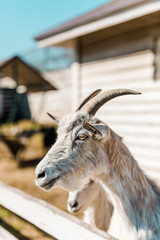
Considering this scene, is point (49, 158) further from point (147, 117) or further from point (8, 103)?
point (8, 103)

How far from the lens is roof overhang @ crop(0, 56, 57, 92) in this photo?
584 cm

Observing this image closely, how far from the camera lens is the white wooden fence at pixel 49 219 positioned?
1461 mm

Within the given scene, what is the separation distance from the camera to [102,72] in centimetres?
489

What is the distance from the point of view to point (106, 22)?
392cm

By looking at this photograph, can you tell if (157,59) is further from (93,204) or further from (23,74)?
(23,74)

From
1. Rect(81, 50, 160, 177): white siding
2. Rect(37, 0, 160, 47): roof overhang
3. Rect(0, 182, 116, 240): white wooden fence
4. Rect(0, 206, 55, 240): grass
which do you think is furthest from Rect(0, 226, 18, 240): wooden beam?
Rect(37, 0, 160, 47): roof overhang

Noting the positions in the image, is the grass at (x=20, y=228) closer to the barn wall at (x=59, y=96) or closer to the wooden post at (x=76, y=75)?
the wooden post at (x=76, y=75)

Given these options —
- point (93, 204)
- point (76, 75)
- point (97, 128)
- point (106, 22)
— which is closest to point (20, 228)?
point (93, 204)

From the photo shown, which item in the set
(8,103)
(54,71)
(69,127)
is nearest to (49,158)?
(69,127)

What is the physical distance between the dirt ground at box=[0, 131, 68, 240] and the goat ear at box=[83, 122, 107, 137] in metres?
2.30

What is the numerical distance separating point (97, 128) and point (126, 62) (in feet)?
10.8

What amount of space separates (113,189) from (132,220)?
0.24 meters

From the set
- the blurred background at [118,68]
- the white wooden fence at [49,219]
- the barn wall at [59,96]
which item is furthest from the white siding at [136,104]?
the barn wall at [59,96]

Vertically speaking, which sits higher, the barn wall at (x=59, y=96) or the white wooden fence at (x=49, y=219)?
the barn wall at (x=59, y=96)
